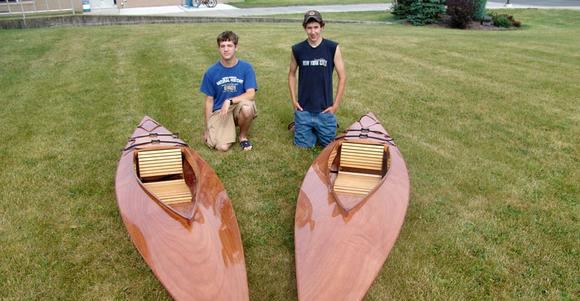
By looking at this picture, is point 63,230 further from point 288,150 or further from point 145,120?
point 288,150

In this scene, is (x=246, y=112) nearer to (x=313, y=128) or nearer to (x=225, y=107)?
(x=225, y=107)

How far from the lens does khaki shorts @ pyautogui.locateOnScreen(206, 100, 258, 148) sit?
580 centimetres

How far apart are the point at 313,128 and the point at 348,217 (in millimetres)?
2606

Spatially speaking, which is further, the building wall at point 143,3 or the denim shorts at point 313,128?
the building wall at point 143,3

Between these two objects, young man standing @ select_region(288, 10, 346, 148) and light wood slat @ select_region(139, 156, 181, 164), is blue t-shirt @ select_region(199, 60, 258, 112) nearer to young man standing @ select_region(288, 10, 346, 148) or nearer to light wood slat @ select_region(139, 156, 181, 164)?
young man standing @ select_region(288, 10, 346, 148)

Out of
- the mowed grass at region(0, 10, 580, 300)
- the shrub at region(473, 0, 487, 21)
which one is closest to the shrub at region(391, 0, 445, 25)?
the shrub at region(473, 0, 487, 21)

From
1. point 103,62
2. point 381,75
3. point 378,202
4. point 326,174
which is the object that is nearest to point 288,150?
point 326,174

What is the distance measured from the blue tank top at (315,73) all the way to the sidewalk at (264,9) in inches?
672

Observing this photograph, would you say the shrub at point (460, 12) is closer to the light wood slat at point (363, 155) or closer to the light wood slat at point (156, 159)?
the light wood slat at point (363, 155)

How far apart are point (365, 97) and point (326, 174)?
4.20 m

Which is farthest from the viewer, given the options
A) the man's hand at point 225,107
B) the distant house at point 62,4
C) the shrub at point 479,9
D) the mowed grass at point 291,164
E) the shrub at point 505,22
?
the distant house at point 62,4

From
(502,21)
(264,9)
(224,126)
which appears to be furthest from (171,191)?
(264,9)

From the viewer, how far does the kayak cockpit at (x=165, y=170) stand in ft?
15.0

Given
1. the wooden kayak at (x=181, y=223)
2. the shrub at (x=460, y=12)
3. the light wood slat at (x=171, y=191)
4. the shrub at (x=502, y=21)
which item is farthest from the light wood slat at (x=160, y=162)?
the shrub at (x=502, y=21)
